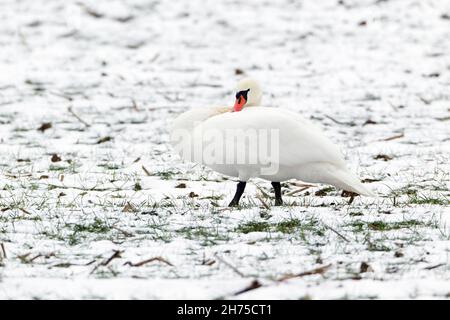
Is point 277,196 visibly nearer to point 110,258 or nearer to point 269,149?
point 269,149

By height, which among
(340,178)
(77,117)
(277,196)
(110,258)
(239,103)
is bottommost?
(77,117)

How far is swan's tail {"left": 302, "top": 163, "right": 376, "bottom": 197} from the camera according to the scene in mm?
6004

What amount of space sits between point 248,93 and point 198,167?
1.41 meters

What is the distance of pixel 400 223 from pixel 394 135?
13.8 feet

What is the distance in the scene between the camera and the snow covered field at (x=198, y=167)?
186 inches

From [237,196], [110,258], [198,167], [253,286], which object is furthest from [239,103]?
[253,286]

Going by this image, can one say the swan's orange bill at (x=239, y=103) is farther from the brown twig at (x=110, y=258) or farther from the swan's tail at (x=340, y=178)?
the brown twig at (x=110, y=258)

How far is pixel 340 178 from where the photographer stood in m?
6.04

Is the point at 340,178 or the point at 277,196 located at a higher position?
the point at 340,178

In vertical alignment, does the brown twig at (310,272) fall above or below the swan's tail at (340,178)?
below

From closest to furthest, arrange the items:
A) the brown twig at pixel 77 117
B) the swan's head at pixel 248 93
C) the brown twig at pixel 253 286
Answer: the brown twig at pixel 253 286 < the swan's head at pixel 248 93 < the brown twig at pixel 77 117

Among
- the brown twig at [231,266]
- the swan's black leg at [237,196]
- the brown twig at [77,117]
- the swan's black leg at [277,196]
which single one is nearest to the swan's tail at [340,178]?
the swan's black leg at [277,196]

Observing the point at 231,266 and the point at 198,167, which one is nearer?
the point at 231,266

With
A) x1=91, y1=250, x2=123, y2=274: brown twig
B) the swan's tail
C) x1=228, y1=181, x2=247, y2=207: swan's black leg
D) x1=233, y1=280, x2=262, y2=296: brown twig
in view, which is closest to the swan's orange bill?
x1=228, y1=181, x2=247, y2=207: swan's black leg
